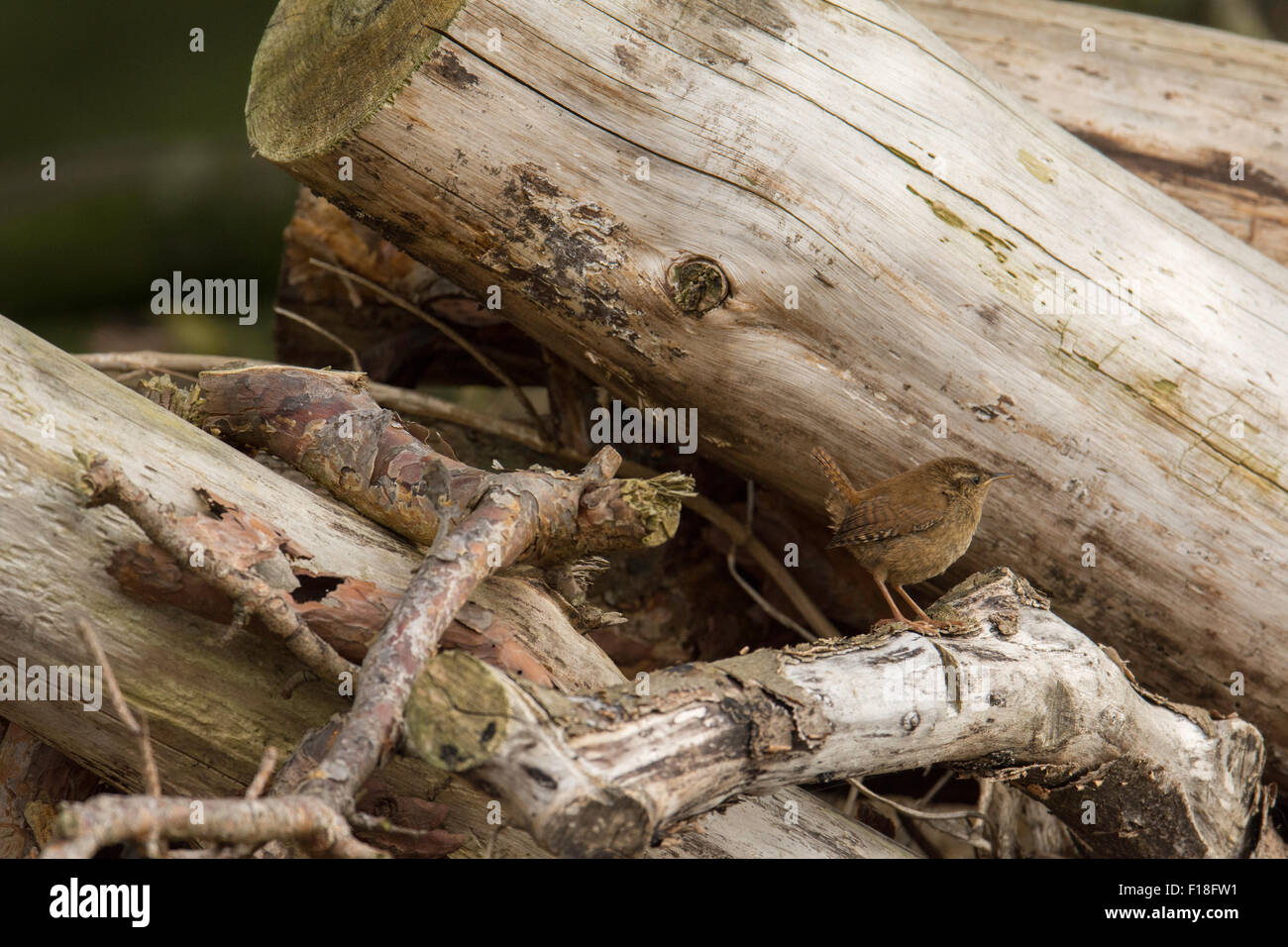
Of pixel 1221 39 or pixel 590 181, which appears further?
pixel 1221 39

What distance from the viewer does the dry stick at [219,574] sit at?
6.67ft

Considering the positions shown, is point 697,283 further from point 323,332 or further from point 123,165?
point 123,165

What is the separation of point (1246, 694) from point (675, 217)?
8.11ft

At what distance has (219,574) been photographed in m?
2.14

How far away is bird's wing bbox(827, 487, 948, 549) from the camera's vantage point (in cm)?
303

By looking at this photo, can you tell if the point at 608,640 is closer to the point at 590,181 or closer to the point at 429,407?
the point at 429,407

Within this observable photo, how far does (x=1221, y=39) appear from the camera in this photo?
4637 millimetres

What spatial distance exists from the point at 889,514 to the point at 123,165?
5.18m

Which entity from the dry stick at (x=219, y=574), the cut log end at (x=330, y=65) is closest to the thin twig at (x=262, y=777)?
the dry stick at (x=219, y=574)

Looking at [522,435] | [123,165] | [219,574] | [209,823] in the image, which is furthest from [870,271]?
[123,165]

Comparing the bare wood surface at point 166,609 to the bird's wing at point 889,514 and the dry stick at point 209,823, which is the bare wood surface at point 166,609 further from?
the bird's wing at point 889,514

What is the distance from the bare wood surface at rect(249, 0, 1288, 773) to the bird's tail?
0.06 m

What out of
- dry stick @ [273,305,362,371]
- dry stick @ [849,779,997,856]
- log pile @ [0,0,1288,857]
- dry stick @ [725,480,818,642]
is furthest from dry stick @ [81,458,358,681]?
dry stick @ [725,480,818,642]
